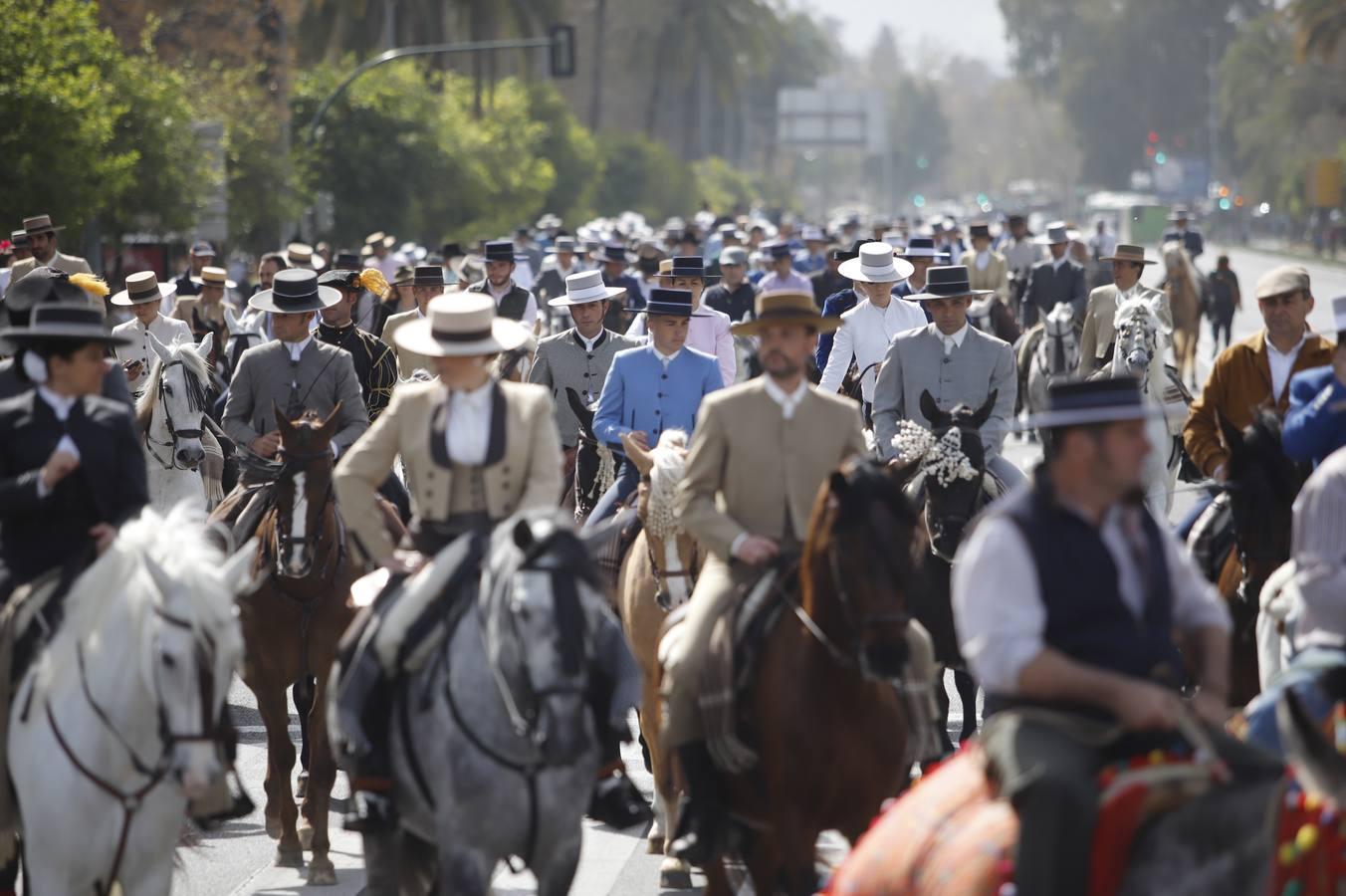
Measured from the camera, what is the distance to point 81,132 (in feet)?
90.8

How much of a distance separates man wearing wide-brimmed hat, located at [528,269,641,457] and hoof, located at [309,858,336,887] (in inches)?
185

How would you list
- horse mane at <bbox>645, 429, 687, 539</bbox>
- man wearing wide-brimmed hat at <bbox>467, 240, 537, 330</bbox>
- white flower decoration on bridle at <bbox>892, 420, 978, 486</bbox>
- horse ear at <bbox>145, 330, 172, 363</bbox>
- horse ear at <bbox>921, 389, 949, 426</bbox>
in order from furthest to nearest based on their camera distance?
man wearing wide-brimmed hat at <bbox>467, 240, 537, 330</bbox> < horse ear at <bbox>145, 330, 172, 363</bbox> < horse ear at <bbox>921, 389, 949, 426</bbox> < white flower decoration on bridle at <bbox>892, 420, 978, 486</bbox> < horse mane at <bbox>645, 429, 687, 539</bbox>

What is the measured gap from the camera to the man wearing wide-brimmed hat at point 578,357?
14.0 metres

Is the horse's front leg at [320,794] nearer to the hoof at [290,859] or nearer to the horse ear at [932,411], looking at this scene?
the hoof at [290,859]

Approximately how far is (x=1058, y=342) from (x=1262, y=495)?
44.0 feet

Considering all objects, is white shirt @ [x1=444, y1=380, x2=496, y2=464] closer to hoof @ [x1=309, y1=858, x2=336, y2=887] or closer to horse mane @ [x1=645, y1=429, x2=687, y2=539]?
horse mane @ [x1=645, y1=429, x2=687, y2=539]

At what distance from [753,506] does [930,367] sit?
4.14 m

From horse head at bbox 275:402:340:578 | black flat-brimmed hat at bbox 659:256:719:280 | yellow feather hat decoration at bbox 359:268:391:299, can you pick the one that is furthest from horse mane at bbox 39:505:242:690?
yellow feather hat decoration at bbox 359:268:391:299

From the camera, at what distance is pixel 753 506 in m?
8.45

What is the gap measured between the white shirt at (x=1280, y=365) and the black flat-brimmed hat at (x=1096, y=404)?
4754 mm

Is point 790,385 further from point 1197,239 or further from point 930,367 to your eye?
point 1197,239

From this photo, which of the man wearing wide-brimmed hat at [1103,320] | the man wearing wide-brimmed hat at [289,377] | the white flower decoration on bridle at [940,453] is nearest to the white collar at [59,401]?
the man wearing wide-brimmed hat at [289,377]

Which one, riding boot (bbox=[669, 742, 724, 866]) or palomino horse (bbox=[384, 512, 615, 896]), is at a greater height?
palomino horse (bbox=[384, 512, 615, 896])

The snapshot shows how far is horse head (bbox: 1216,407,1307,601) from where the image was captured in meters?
9.73
